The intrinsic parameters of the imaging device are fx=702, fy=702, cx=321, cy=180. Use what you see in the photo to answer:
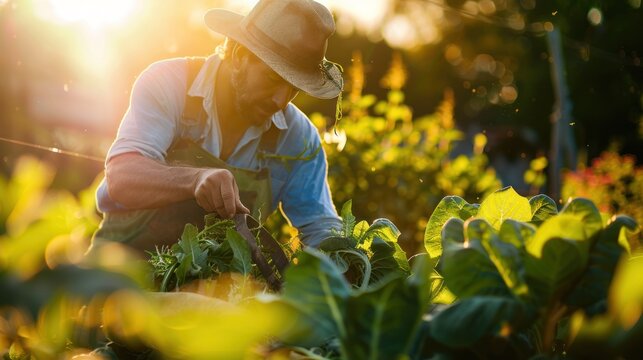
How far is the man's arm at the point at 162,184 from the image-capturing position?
1742mm

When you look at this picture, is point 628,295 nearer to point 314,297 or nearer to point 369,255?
point 314,297

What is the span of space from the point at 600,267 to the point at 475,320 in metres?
0.15

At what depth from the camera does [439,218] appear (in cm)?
94

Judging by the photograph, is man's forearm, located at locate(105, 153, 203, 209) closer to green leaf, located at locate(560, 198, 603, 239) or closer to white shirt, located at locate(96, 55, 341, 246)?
white shirt, located at locate(96, 55, 341, 246)

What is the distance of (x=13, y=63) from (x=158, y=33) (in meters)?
4.67

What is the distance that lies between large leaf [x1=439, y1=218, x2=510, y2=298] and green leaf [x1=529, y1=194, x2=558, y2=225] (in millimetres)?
306

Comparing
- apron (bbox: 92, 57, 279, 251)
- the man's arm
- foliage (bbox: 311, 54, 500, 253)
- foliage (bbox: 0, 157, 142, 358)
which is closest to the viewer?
foliage (bbox: 0, 157, 142, 358)

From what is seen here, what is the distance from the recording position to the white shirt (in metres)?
2.49

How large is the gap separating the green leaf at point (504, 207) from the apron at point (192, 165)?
1.78 m

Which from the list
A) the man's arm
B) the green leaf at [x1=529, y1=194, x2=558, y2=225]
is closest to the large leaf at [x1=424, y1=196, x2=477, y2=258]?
the green leaf at [x1=529, y1=194, x2=558, y2=225]

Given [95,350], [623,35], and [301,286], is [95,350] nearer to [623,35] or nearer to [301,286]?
[301,286]

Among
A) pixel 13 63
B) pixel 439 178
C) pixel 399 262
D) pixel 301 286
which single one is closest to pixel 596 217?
pixel 301 286

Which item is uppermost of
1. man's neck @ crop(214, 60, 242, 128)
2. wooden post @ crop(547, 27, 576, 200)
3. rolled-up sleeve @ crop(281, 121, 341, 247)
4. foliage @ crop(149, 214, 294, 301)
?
foliage @ crop(149, 214, 294, 301)

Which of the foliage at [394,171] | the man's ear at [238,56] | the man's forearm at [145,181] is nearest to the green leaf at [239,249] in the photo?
the man's forearm at [145,181]
